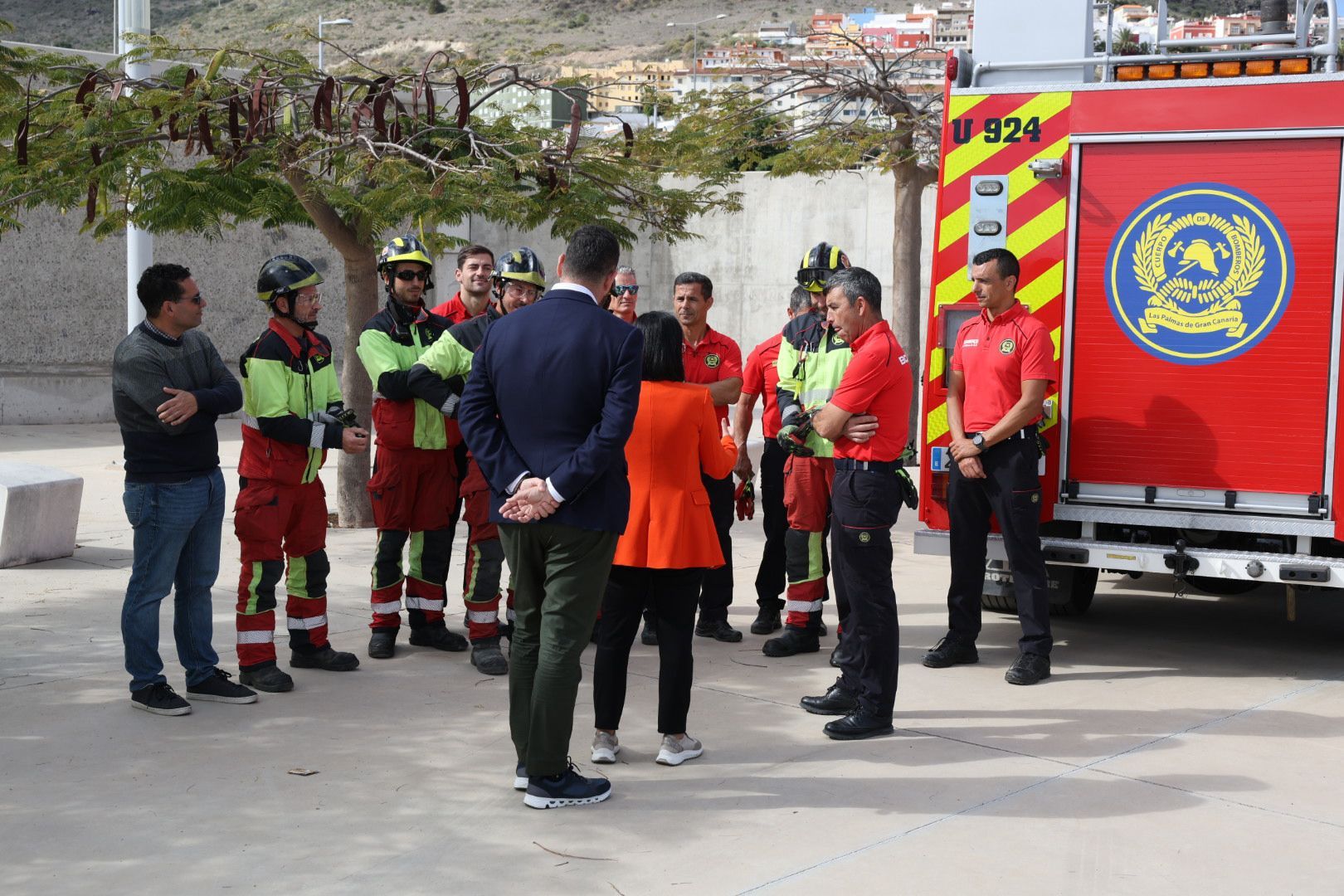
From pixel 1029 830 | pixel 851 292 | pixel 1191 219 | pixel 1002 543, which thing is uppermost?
pixel 1191 219

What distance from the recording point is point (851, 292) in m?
5.86

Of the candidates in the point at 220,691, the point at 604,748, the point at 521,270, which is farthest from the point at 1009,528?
the point at 220,691

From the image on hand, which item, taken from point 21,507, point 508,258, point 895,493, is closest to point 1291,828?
point 895,493

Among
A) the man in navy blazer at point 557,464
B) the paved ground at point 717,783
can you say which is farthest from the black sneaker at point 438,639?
the man in navy blazer at point 557,464

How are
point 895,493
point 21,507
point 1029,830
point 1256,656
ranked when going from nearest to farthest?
point 1029,830 < point 895,493 < point 1256,656 < point 21,507

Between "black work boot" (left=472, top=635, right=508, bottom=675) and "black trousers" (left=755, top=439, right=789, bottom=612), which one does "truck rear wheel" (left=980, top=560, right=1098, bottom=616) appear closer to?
"black trousers" (left=755, top=439, right=789, bottom=612)

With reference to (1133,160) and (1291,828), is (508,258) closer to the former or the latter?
(1133,160)

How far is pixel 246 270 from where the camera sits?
66.7 ft

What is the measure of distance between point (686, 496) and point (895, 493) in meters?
1.05

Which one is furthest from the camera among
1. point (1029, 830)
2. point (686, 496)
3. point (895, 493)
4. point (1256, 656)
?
point (1256, 656)

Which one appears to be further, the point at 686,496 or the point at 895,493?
the point at 895,493

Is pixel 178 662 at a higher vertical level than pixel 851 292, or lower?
lower

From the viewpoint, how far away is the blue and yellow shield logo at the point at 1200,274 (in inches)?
262

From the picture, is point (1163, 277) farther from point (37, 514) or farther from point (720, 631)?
point (37, 514)
